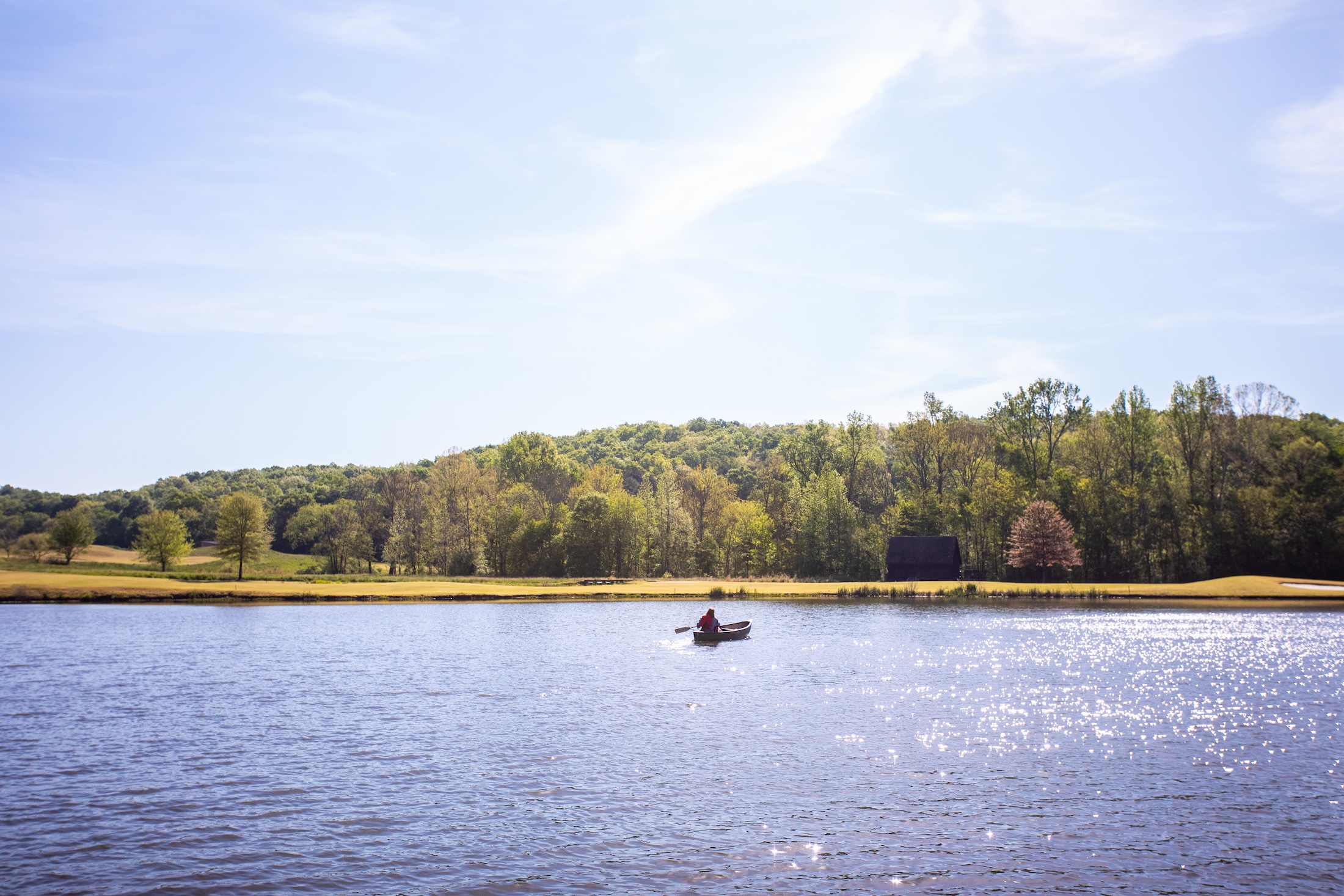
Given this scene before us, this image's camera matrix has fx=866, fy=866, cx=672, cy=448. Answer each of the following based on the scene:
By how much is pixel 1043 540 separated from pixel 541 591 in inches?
1936

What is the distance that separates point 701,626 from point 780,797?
1145 inches

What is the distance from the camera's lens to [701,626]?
47.9m

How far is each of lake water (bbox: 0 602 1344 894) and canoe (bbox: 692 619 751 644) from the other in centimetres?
409

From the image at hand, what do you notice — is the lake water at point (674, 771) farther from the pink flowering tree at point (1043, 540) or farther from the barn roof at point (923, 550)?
the barn roof at point (923, 550)

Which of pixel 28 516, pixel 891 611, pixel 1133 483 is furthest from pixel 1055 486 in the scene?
pixel 28 516

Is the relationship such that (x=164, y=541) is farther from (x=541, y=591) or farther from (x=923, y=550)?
(x=923, y=550)

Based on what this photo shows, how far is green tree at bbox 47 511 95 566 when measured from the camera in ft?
326

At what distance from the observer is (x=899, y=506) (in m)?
102

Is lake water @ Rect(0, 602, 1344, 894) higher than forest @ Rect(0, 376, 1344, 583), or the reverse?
forest @ Rect(0, 376, 1344, 583)

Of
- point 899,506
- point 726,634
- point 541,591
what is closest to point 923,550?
point 899,506

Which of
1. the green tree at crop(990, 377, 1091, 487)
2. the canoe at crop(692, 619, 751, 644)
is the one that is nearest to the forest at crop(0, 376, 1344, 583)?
the green tree at crop(990, 377, 1091, 487)

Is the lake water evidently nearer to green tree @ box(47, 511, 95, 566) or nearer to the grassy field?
the grassy field

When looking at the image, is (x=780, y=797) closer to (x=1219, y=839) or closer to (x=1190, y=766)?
(x=1219, y=839)

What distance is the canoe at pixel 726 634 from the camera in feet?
154
